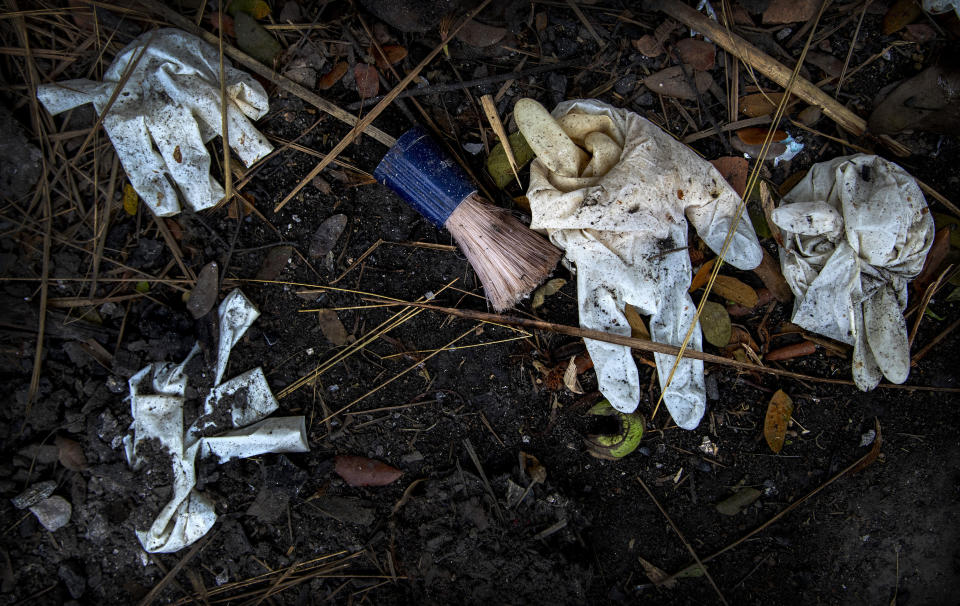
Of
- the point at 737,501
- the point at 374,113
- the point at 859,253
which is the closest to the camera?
the point at 859,253

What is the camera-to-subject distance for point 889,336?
6.28 feet

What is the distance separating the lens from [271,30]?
6.48ft

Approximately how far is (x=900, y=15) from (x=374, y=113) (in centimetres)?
228

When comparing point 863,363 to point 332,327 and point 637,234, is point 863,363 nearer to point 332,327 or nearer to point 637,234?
point 637,234

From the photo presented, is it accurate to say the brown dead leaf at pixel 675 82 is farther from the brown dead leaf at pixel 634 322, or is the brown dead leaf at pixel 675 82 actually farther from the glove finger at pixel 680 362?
the brown dead leaf at pixel 634 322

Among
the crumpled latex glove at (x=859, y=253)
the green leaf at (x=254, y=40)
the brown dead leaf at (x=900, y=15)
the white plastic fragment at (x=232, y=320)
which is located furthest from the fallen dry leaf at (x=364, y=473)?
the brown dead leaf at (x=900, y=15)

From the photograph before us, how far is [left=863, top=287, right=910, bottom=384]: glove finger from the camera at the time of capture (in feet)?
6.23

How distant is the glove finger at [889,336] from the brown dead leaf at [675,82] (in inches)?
46.2

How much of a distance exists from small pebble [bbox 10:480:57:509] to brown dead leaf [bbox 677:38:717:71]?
3404 mm

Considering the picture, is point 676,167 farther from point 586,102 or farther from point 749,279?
point 749,279

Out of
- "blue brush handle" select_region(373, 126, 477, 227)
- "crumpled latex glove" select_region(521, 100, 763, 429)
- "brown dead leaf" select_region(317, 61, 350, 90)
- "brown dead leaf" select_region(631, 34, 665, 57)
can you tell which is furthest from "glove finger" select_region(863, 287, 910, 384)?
"brown dead leaf" select_region(317, 61, 350, 90)

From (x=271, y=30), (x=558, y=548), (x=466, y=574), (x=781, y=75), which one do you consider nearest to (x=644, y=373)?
(x=558, y=548)

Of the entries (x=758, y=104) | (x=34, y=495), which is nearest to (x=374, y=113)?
(x=758, y=104)

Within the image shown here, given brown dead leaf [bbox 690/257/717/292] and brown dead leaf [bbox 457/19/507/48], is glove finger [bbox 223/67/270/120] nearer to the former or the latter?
brown dead leaf [bbox 457/19/507/48]
